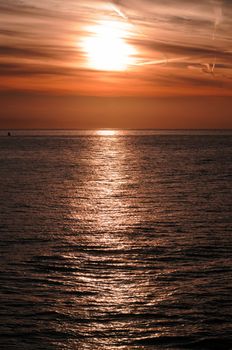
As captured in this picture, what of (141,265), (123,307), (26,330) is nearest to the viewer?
(26,330)

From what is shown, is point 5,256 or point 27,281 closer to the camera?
point 27,281

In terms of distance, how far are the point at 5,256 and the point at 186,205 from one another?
74.1 ft

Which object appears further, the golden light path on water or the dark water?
the golden light path on water

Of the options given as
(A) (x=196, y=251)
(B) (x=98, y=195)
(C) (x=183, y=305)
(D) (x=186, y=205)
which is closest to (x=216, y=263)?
(A) (x=196, y=251)

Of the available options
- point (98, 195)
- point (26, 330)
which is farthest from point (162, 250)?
point (98, 195)

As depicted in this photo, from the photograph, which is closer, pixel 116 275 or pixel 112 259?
pixel 116 275

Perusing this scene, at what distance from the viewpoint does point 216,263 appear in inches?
1045

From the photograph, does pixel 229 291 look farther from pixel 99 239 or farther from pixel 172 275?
pixel 99 239

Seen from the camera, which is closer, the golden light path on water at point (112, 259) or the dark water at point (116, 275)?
the dark water at point (116, 275)

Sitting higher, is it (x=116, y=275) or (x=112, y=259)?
(x=112, y=259)

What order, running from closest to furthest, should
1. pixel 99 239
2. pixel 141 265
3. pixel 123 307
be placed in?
pixel 123 307 → pixel 141 265 → pixel 99 239

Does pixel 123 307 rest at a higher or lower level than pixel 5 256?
lower

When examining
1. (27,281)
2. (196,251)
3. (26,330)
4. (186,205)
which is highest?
(186,205)

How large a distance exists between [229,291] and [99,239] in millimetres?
11731
